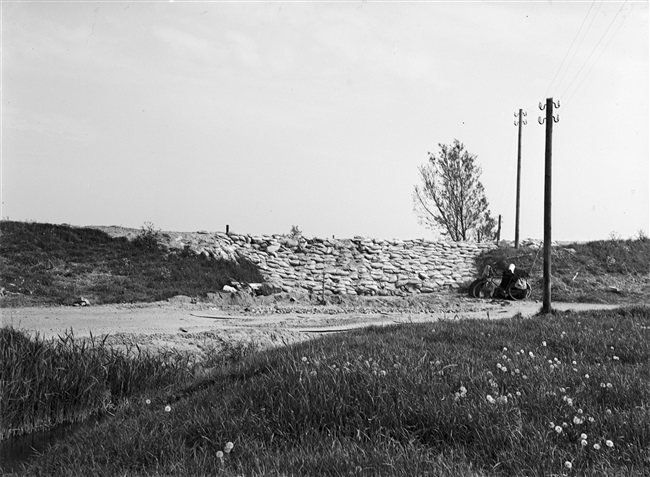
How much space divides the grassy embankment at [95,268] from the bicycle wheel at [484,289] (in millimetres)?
7043

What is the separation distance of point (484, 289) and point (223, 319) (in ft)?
30.2

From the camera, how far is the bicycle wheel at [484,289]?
60.7ft

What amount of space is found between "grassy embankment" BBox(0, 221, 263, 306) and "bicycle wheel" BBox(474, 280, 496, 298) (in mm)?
7043

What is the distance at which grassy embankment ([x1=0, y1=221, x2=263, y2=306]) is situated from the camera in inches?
634

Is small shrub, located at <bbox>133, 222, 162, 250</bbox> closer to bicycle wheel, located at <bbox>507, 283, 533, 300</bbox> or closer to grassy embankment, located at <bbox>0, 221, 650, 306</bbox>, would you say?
grassy embankment, located at <bbox>0, 221, 650, 306</bbox>

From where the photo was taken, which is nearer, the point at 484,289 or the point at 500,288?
the point at 500,288

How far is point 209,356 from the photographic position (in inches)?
337

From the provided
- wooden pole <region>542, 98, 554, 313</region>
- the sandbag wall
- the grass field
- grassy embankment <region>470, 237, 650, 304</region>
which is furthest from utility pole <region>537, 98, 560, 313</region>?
the grass field

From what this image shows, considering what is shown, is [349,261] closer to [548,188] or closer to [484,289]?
[484,289]

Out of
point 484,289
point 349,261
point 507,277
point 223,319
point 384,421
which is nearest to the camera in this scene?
point 384,421

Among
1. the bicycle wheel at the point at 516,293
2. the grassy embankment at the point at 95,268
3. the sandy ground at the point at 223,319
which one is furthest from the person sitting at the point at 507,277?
the grassy embankment at the point at 95,268

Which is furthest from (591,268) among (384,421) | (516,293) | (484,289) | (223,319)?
(384,421)

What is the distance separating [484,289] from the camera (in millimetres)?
18719

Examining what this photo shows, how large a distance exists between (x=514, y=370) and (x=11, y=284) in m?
14.5
